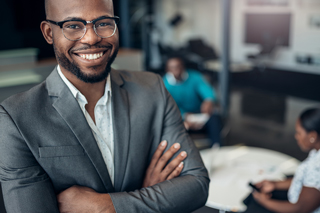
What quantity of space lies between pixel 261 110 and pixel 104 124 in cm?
522

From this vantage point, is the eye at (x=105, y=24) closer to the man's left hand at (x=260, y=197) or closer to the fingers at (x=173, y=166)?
the fingers at (x=173, y=166)

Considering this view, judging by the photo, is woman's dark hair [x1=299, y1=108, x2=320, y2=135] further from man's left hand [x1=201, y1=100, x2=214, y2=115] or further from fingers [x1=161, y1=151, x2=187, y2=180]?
man's left hand [x1=201, y1=100, x2=214, y2=115]

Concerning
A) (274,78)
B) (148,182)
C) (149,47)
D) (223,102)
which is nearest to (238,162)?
(148,182)

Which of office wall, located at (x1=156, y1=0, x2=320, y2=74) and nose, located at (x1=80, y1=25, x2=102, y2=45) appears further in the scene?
office wall, located at (x1=156, y1=0, x2=320, y2=74)

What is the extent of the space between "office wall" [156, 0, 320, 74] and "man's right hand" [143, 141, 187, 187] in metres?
8.00

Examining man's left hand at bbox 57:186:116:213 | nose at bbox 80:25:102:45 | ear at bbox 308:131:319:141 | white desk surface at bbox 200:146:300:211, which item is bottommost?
white desk surface at bbox 200:146:300:211

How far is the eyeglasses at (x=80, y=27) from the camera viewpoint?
3.39 feet

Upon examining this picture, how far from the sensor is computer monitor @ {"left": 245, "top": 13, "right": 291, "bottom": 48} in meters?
8.91

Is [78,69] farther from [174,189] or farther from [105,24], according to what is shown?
[174,189]

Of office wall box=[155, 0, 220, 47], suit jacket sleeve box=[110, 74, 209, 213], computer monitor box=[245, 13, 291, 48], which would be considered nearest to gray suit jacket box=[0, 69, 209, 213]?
suit jacket sleeve box=[110, 74, 209, 213]

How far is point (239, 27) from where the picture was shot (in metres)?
10.3

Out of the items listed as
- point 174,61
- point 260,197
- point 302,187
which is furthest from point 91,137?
point 174,61

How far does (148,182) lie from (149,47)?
384 inches

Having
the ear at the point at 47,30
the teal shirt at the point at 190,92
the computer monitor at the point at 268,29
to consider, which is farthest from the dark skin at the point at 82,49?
the computer monitor at the point at 268,29
